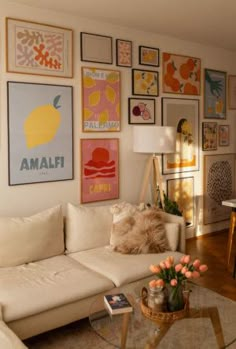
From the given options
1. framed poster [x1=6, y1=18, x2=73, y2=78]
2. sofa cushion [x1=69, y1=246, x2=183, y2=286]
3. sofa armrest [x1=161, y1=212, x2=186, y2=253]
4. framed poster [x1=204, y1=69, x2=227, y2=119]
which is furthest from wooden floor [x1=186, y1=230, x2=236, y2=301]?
framed poster [x1=6, y1=18, x2=73, y2=78]

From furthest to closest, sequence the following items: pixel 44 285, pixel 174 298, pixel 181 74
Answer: pixel 181 74 < pixel 44 285 < pixel 174 298

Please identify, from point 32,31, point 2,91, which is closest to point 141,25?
point 32,31

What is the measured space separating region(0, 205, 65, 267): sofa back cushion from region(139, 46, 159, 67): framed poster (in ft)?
6.71

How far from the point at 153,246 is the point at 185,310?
1.17 metres

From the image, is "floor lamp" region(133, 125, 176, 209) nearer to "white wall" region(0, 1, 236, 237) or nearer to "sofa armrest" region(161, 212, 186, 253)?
"white wall" region(0, 1, 236, 237)

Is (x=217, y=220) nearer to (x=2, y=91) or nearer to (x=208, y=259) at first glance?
(x=208, y=259)

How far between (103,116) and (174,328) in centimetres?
248

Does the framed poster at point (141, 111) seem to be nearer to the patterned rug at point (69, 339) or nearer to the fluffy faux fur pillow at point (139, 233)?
the fluffy faux fur pillow at point (139, 233)

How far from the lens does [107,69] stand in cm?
404

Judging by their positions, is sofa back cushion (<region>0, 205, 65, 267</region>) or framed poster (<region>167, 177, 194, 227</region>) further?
framed poster (<region>167, 177, 194, 227</region>)

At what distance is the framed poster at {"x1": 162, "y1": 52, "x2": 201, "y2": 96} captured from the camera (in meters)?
4.60

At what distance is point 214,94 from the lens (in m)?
5.23

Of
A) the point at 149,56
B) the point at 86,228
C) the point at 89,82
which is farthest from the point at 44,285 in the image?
the point at 149,56

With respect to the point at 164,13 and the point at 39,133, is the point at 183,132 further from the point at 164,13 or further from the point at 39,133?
the point at 39,133
